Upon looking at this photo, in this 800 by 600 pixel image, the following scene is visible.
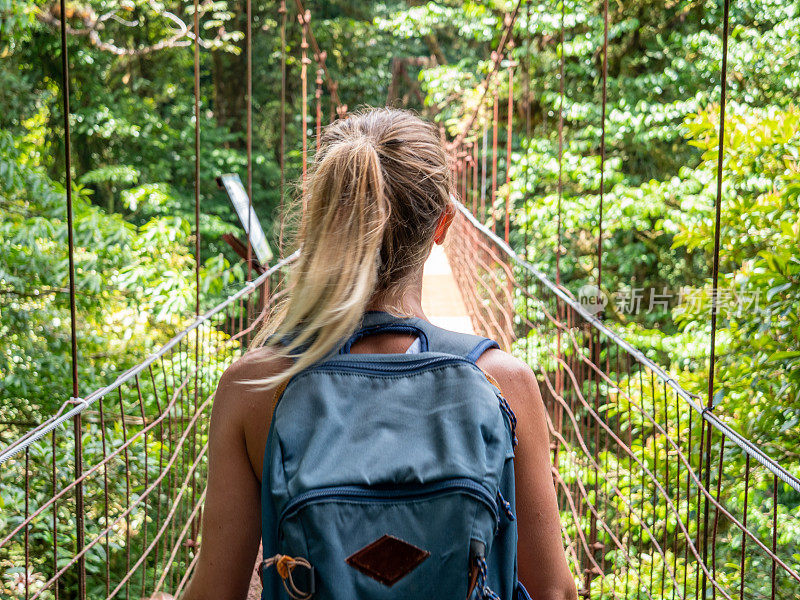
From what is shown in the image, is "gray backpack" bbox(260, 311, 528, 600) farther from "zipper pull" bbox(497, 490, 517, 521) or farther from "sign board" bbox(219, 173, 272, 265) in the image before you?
"sign board" bbox(219, 173, 272, 265)

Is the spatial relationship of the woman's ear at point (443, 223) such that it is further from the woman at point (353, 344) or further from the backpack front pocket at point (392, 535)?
the backpack front pocket at point (392, 535)

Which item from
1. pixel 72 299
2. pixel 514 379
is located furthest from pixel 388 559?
pixel 72 299

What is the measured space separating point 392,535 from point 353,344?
0.43 feet

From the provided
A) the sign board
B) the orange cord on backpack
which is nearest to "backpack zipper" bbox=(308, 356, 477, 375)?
the orange cord on backpack

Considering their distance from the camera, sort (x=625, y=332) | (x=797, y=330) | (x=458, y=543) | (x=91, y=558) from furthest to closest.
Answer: (x=625, y=332) → (x=91, y=558) → (x=797, y=330) → (x=458, y=543)

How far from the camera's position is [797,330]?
1949mm

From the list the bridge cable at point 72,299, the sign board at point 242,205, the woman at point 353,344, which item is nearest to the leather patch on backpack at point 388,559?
the woman at point 353,344

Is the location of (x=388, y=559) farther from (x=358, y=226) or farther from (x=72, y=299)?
(x=72, y=299)

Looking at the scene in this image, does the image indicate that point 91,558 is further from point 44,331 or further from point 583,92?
point 583,92

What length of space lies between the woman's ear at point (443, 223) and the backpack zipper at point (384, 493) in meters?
0.19

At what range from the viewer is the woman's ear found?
59 cm

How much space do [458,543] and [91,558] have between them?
2.33m

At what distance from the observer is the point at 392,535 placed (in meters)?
0.46

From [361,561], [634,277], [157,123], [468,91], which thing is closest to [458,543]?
[361,561]
